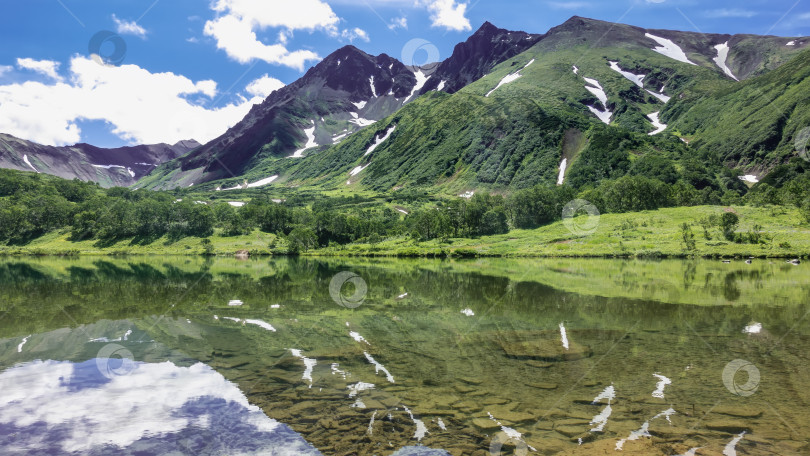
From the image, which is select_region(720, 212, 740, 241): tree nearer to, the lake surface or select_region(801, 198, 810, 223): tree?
select_region(801, 198, 810, 223): tree

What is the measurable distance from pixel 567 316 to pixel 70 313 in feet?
111

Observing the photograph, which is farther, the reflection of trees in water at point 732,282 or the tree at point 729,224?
the tree at point 729,224

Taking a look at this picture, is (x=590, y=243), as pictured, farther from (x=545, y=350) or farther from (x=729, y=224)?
(x=545, y=350)

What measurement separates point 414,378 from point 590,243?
85627 millimetres

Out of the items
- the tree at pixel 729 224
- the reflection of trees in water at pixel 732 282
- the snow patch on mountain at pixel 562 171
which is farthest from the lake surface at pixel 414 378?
the snow patch on mountain at pixel 562 171

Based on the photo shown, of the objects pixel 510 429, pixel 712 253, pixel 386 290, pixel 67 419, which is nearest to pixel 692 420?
pixel 510 429

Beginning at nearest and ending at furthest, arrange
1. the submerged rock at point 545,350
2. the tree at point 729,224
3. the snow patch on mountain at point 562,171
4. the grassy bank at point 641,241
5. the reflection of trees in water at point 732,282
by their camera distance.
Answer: the submerged rock at point 545,350
the reflection of trees in water at point 732,282
the grassy bank at point 641,241
the tree at point 729,224
the snow patch on mountain at point 562,171

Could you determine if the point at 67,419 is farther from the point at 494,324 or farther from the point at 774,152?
the point at 774,152

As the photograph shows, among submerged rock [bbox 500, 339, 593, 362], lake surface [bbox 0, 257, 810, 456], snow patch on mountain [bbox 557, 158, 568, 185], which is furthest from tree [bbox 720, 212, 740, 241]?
snow patch on mountain [bbox 557, 158, 568, 185]

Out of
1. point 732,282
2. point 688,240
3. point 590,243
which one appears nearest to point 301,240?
point 590,243

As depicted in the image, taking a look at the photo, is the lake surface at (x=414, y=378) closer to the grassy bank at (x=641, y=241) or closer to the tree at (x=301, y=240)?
the grassy bank at (x=641, y=241)

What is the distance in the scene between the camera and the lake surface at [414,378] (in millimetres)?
10555

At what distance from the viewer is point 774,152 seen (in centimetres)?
17000

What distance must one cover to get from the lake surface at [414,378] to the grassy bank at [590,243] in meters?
52.0
